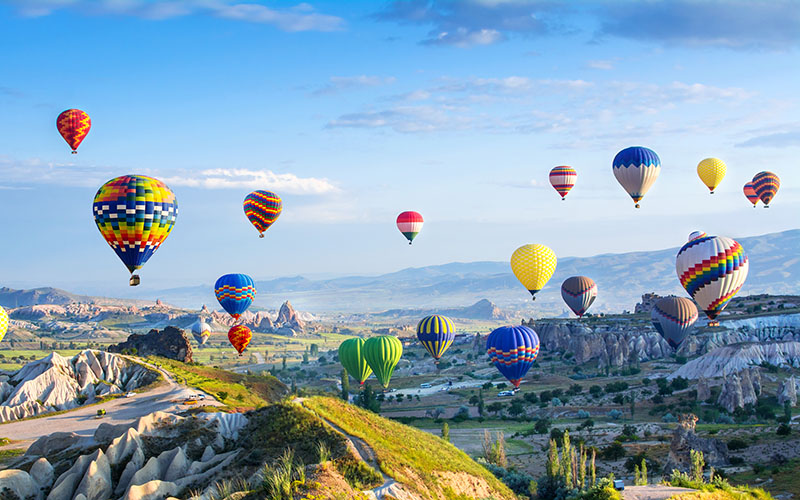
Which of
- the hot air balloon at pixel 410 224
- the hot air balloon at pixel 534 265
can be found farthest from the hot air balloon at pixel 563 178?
the hot air balloon at pixel 410 224

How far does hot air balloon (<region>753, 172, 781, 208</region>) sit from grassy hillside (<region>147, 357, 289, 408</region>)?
88144mm

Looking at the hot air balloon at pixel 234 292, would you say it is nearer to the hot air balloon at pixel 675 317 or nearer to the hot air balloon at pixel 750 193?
the hot air balloon at pixel 675 317

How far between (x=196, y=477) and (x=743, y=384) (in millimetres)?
85498

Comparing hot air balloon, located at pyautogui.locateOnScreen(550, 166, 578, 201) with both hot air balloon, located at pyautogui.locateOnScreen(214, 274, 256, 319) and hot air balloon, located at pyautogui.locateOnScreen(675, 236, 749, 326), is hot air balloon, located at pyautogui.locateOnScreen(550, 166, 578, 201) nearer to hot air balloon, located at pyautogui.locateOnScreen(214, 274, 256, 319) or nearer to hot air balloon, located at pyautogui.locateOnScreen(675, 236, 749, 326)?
hot air balloon, located at pyautogui.locateOnScreen(675, 236, 749, 326)

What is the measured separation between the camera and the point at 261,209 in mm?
106812

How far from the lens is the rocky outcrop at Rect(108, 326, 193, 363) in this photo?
97812 millimetres

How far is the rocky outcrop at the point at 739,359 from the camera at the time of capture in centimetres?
11581

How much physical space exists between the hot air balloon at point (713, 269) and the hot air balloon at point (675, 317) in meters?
31.3

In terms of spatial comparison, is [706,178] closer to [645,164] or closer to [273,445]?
[645,164]

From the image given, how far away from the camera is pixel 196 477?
34.0 metres

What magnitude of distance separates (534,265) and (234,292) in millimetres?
42151

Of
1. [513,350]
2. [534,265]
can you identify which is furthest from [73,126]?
[534,265]

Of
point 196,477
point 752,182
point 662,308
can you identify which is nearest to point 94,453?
point 196,477

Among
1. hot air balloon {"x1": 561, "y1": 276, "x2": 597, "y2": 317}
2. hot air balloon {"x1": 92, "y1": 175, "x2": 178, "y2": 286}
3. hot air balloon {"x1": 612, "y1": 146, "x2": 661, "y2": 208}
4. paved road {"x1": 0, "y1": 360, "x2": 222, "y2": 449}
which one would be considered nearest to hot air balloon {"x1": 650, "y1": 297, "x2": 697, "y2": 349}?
hot air balloon {"x1": 561, "y1": 276, "x2": 597, "y2": 317}
